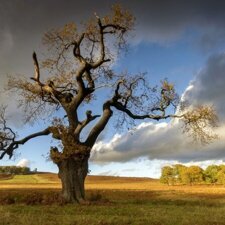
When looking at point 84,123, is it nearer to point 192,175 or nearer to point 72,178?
point 72,178

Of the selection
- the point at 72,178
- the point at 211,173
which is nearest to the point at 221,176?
the point at 211,173

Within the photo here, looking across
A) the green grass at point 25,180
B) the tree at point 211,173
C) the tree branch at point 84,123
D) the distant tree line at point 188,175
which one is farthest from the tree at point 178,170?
the tree branch at point 84,123

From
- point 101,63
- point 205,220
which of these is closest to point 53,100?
point 101,63

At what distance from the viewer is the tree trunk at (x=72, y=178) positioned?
36.7 metres

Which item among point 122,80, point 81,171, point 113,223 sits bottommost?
point 113,223

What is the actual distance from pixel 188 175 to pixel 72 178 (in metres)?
113

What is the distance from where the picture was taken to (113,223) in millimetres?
21047

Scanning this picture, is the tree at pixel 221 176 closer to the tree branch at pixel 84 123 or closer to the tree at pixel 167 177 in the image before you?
the tree at pixel 167 177

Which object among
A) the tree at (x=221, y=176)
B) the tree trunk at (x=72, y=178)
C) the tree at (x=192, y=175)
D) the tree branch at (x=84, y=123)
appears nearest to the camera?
the tree trunk at (x=72, y=178)

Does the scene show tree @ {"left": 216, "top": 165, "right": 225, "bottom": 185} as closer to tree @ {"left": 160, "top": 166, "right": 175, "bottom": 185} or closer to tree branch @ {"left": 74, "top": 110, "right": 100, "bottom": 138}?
tree @ {"left": 160, "top": 166, "right": 175, "bottom": 185}

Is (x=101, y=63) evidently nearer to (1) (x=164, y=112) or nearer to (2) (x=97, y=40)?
(2) (x=97, y=40)

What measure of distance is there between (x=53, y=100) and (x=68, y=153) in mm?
7176

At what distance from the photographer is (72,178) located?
3688cm

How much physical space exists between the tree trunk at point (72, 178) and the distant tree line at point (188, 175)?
11046cm
